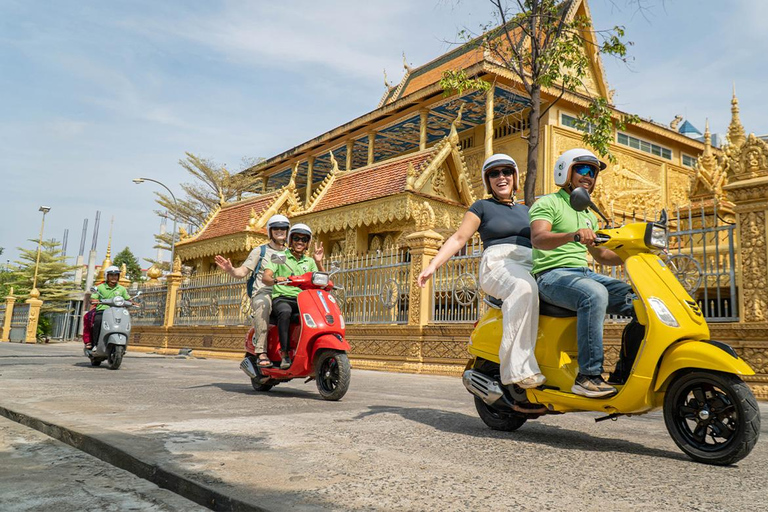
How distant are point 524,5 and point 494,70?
22.5 ft

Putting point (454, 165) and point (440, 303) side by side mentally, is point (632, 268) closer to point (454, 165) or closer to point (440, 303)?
point (440, 303)

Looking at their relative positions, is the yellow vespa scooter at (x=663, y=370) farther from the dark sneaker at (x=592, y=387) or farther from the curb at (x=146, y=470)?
the curb at (x=146, y=470)

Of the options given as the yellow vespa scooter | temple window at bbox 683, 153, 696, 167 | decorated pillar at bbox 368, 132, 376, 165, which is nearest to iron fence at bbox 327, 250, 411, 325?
the yellow vespa scooter

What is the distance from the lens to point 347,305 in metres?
12.0

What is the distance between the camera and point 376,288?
11.4m

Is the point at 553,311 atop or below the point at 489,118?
below

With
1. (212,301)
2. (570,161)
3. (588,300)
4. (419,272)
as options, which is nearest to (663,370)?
(588,300)

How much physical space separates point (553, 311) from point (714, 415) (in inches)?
38.8

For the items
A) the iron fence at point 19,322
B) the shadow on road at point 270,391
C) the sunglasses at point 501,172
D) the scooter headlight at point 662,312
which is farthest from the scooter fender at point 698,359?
the iron fence at point 19,322

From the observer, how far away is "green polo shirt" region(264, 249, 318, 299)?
5996 millimetres

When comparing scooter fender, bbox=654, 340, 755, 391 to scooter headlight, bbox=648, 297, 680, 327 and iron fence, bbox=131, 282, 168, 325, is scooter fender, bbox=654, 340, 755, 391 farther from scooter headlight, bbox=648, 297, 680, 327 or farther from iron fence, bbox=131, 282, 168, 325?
iron fence, bbox=131, 282, 168, 325

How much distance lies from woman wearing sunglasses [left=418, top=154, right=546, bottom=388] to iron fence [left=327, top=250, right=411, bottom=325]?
6827 millimetres

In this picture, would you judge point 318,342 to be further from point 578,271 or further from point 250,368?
point 578,271

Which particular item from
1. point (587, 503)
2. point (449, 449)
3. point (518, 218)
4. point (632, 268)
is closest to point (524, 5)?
point (518, 218)
